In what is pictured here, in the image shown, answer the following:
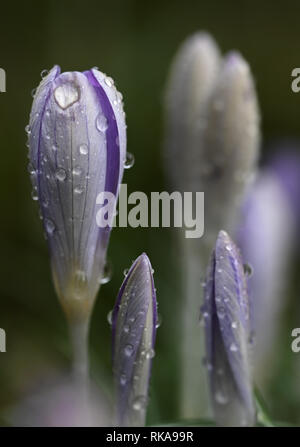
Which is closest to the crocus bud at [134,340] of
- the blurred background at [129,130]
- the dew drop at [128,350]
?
the dew drop at [128,350]

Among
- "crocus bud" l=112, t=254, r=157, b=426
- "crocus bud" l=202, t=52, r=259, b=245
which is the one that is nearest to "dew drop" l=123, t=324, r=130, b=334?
"crocus bud" l=112, t=254, r=157, b=426

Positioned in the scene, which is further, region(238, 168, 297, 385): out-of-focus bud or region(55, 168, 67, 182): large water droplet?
region(238, 168, 297, 385): out-of-focus bud

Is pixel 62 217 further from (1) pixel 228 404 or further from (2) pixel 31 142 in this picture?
(1) pixel 228 404

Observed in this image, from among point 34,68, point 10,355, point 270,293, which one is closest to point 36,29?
point 34,68

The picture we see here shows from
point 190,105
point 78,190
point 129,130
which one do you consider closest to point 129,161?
point 78,190

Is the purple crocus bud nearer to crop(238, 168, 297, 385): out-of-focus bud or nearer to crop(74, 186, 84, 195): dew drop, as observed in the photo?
crop(74, 186, 84, 195): dew drop

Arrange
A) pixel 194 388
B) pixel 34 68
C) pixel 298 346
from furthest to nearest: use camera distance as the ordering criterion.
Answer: pixel 34 68 < pixel 298 346 < pixel 194 388
